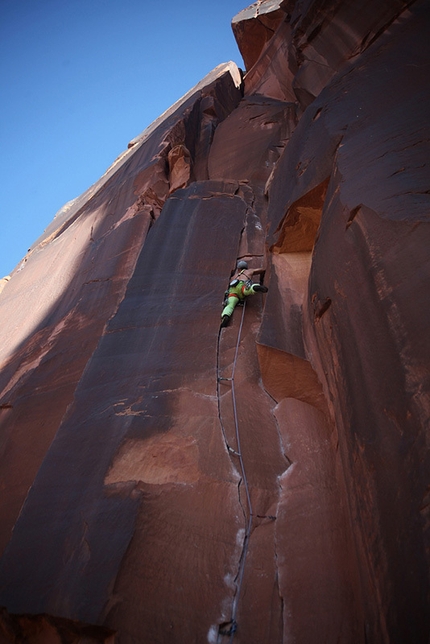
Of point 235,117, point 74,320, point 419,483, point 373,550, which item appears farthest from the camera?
point 235,117

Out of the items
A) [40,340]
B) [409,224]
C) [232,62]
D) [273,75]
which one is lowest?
[409,224]

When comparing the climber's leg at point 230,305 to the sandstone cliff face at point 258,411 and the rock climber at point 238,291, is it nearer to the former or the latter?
the rock climber at point 238,291

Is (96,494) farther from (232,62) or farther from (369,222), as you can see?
(232,62)

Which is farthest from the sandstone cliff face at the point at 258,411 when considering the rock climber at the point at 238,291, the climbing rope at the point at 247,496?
the rock climber at the point at 238,291

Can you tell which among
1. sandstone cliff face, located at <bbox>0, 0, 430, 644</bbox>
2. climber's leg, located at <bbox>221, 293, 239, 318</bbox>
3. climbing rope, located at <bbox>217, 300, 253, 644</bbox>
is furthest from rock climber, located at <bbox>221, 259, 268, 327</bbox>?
climbing rope, located at <bbox>217, 300, 253, 644</bbox>

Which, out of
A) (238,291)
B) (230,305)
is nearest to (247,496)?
(230,305)

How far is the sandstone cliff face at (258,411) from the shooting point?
3393mm

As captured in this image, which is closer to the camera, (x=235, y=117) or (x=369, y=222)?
(x=369, y=222)

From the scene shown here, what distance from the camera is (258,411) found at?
5113 millimetres

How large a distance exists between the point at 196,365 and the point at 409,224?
2.98m

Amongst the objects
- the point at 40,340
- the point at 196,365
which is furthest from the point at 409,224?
the point at 40,340

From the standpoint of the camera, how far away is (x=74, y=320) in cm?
720

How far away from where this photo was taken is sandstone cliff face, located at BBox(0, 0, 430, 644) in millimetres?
3393

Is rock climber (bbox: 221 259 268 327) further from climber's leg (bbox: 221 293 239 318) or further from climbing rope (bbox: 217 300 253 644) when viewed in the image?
climbing rope (bbox: 217 300 253 644)
